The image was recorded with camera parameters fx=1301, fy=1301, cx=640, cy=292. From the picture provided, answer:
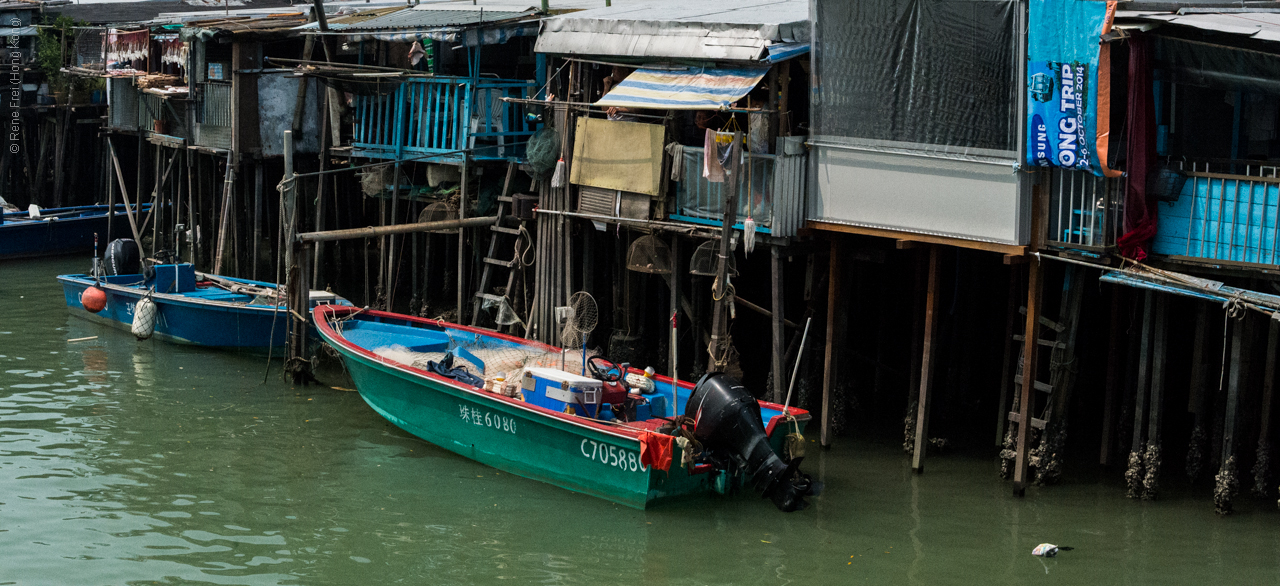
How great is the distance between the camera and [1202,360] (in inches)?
487

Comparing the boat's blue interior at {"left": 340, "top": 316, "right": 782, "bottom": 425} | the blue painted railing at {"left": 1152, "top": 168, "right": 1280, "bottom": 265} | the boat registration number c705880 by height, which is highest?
the blue painted railing at {"left": 1152, "top": 168, "right": 1280, "bottom": 265}

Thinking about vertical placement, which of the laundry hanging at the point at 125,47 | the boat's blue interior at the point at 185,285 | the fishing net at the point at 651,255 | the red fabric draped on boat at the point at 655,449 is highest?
the laundry hanging at the point at 125,47

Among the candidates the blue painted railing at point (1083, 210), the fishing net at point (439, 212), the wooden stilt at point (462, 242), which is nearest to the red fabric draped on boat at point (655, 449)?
the blue painted railing at point (1083, 210)

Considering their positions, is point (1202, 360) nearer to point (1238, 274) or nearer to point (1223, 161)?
point (1238, 274)

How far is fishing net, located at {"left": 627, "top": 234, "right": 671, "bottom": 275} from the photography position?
15.8 meters

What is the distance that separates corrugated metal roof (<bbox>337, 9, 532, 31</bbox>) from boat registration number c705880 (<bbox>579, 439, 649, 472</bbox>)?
7577 mm

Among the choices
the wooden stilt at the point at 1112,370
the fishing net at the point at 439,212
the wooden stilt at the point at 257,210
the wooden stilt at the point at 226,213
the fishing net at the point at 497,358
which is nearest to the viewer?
the wooden stilt at the point at 1112,370

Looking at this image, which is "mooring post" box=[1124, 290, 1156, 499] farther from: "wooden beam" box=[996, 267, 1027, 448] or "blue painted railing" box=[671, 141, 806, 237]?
"blue painted railing" box=[671, 141, 806, 237]

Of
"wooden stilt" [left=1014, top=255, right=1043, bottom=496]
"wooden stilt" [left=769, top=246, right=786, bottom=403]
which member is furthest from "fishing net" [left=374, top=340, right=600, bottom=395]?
"wooden stilt" [left=1014, top=255, right=1043, bottom=496]

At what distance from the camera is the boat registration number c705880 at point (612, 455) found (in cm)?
1251

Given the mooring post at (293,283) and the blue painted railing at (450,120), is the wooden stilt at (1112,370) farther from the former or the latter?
the mooring post at (293,283)

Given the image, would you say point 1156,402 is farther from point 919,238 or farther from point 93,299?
point 93,299

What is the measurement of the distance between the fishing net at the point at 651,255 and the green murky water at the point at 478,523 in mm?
3059

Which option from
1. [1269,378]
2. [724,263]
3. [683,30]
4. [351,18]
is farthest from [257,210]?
[1269,378]
